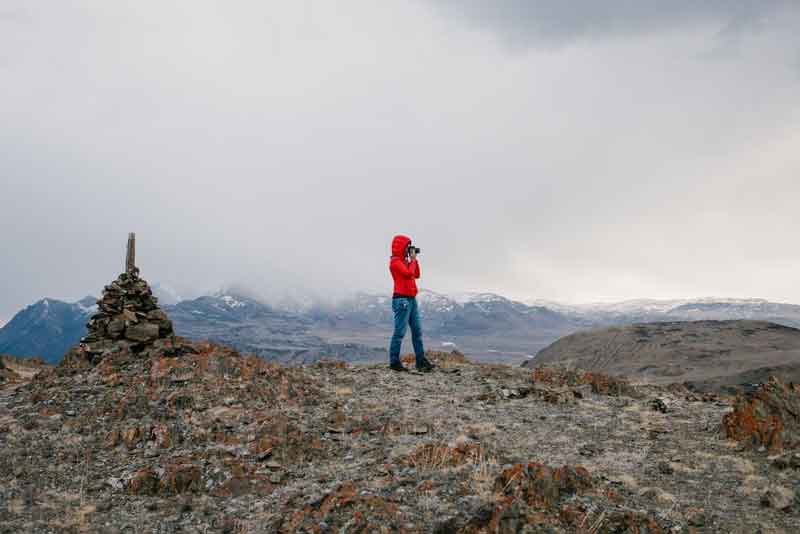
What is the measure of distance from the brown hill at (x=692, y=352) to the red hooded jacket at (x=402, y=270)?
30.7 m

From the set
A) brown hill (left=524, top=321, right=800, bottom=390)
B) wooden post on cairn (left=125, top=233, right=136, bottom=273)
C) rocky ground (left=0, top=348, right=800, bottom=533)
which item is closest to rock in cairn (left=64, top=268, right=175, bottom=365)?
wooden post on cairn (left=125, top=233, right=136, bottom=273)

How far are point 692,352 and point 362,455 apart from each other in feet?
213

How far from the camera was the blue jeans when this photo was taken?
597 inches

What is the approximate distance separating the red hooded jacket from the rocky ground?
2.63m

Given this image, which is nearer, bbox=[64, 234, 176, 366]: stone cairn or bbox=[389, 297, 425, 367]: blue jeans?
bbox=[64, 234, 176, 366]: stone cairn

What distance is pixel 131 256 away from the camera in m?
15.3

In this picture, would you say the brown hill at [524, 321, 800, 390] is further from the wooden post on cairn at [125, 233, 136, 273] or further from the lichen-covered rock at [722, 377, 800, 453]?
the wooden post on cairn at [125, 233, 136, 273]

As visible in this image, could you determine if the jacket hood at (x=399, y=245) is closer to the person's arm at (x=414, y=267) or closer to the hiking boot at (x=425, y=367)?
the person's arm at (x=414, y=267)

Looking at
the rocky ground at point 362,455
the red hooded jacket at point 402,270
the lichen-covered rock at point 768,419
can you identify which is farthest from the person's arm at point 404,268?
the lichen-covered rock at point 768,419

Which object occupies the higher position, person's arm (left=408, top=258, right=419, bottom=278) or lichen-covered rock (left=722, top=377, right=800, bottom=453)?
person's arm (left=408, top=258, right=419, bottom=278)

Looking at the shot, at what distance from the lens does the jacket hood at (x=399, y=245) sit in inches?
601

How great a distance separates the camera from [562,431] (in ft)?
33.6

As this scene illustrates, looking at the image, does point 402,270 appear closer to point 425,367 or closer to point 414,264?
point 414,264

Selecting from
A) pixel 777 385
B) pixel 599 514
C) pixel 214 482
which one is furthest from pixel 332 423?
pixel 777 385
